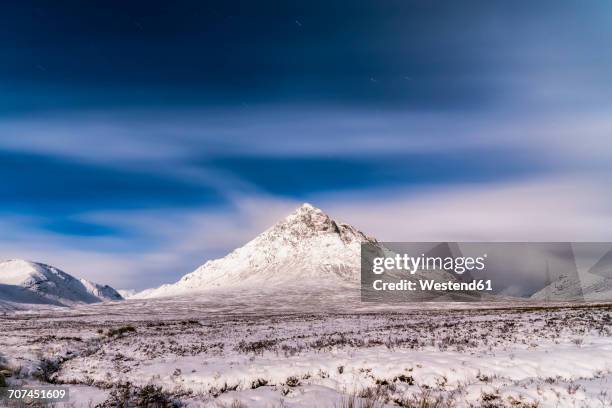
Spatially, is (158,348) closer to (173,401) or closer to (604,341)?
(173,401)

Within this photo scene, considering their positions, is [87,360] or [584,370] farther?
[87,360]

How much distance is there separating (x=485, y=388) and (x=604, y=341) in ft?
36.8

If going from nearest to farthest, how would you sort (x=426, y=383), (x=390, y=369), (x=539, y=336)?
(x=426, y=383) → (x=390, y=369) → (x=539, y=336)

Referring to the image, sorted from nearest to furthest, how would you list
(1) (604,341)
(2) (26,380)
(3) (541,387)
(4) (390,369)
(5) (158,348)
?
(3) (541,387) → (4) (390,369) → (2) (26,380) → (1) (604,341) → (5) (158,348)

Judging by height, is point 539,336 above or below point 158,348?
above

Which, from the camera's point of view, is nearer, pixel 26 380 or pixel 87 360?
pixel 26 380

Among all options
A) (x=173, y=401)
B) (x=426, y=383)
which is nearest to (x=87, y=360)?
(x=173, y=401)

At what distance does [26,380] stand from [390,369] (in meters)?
14.8

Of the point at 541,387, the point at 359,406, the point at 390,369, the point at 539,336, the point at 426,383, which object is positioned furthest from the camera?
the point at 539,336

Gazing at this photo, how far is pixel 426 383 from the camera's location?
13680mm

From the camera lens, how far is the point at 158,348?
2650 cm

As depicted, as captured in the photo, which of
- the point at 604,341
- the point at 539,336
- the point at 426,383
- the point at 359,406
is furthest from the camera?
the point at 539,336

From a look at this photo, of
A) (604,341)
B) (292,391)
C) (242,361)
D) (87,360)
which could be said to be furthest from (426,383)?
(87,360)

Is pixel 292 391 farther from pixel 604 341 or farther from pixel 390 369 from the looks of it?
pixel 604 341
